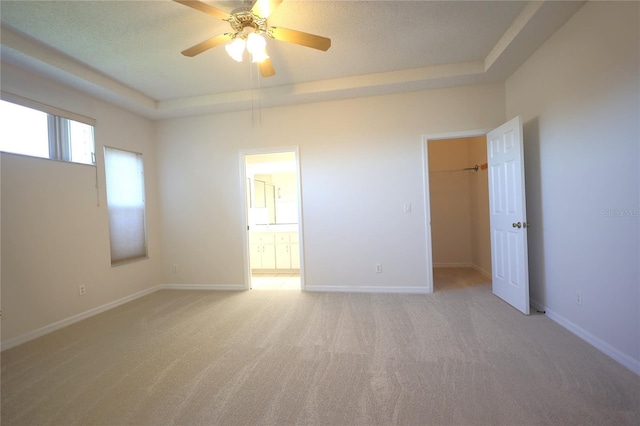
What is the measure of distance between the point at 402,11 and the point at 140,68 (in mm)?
2702

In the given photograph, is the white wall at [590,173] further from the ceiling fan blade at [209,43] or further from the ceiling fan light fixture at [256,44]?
the ceiling fan blade at [209,43]

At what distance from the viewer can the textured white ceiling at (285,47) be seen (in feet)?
6.81

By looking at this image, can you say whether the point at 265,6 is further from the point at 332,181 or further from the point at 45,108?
the point at 45,108

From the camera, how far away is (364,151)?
3.55 meters

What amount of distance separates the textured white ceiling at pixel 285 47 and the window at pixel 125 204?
78cm

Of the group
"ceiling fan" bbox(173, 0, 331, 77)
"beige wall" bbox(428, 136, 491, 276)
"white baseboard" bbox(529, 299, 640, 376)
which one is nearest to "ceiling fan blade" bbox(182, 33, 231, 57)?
"ceiling fan" bbox(173, 0, 331, 77)

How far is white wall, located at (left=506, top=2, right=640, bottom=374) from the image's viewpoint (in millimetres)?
1740

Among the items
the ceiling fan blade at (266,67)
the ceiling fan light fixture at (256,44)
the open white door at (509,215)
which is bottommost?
the open white door at (509,215)

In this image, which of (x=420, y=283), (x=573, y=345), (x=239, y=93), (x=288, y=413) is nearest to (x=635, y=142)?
(x=573, y=345)

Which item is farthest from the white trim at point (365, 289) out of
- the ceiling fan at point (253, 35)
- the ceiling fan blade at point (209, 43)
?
the ceiling fan blade at point (209, 43)

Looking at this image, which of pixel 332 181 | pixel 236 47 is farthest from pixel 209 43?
pixel 332 181

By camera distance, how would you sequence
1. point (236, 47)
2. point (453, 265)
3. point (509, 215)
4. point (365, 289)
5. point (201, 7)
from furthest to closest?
point (453, 265)
point (365, 289)
point (509, 215)
point (236, 47)
point (201, 7)

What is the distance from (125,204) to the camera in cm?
363

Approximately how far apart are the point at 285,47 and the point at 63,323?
12.1ft
